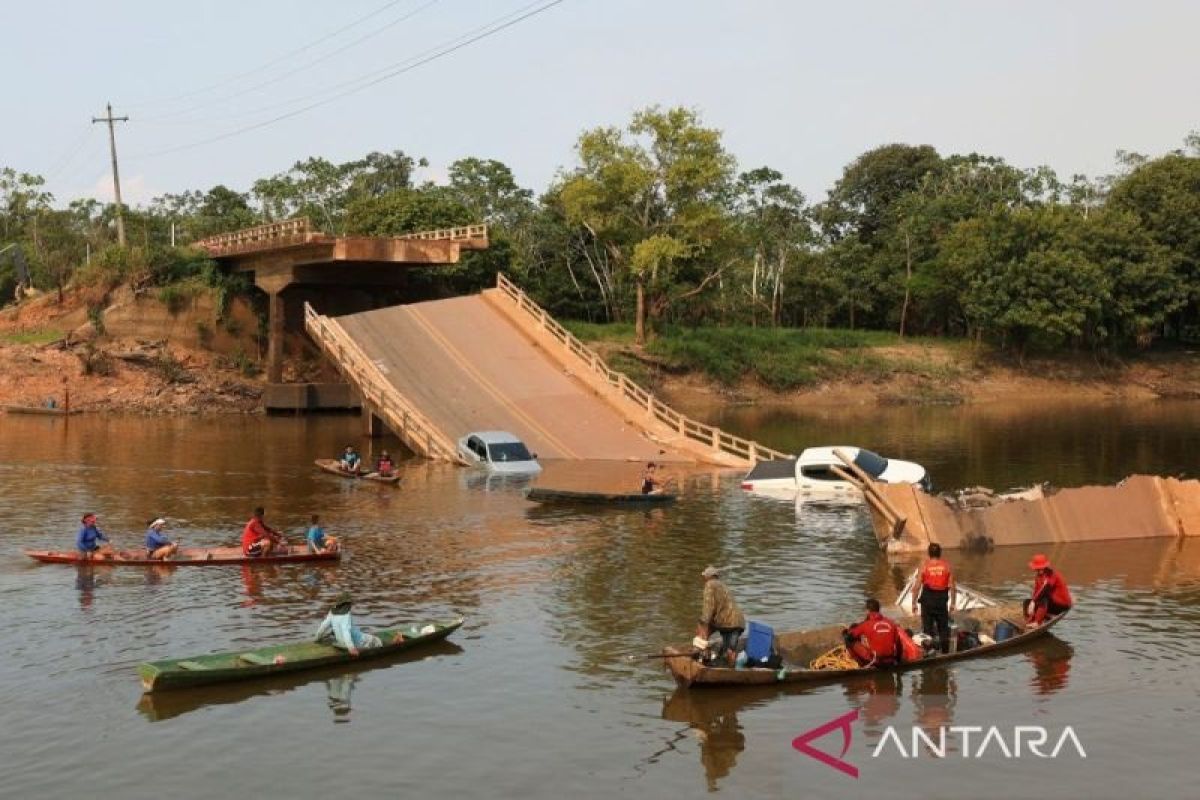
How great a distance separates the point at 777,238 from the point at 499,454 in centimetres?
6874

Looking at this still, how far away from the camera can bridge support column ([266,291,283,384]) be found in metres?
72.9

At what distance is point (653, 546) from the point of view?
3269cm

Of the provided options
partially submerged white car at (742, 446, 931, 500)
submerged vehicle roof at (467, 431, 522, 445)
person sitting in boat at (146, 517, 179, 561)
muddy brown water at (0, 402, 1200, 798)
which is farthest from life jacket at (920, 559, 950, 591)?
submerged vehicle roof at (467, 431, 522, 445)

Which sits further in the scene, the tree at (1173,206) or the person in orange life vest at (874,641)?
the tree at (1173,206)

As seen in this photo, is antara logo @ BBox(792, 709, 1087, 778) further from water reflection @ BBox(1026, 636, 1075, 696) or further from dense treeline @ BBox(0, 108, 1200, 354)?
dense treeline @ BBox(0, 108, 1200, 354)

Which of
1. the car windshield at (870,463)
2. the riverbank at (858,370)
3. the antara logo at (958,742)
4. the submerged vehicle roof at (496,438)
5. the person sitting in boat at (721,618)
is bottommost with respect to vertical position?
the antara logo at (958,742)

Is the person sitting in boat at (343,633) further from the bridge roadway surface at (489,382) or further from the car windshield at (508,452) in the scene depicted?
the bridge roadway surface at (489,382)

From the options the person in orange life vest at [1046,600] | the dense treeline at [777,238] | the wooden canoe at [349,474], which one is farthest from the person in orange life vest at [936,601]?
the dense treeline at [777,238]

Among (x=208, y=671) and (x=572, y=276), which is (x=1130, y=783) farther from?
(x=572, y=276)

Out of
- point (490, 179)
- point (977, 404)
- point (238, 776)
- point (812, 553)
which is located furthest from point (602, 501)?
point (490, 179)

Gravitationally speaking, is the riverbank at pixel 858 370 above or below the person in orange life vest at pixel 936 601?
above

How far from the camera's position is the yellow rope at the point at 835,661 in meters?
21.0

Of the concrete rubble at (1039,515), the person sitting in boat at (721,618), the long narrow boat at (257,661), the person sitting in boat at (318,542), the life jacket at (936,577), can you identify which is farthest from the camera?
the concrete rubble at (1039,515)

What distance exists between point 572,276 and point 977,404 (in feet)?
108
